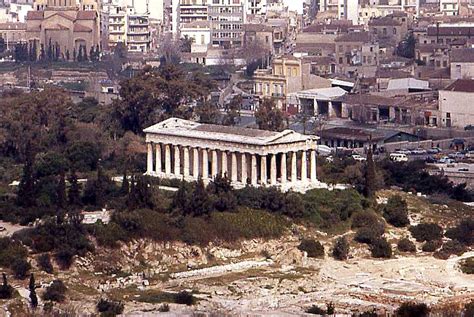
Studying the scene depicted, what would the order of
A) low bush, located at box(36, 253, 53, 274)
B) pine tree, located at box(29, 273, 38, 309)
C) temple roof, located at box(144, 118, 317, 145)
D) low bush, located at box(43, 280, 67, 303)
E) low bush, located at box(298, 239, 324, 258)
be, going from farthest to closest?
1. temple roof, located at box(144, 118, 317, 145)
2. low bush, located at box(298, 239, 324, 258)
3. low bush, located at box(36, 253, 53, 274)
4. low bush, located at box(43, 280, 67, 303)
5. pine tree, located at box(29, 273, 38, 309)

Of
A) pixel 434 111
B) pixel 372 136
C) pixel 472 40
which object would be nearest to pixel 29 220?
pixel 372 136

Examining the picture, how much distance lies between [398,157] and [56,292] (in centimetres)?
2007

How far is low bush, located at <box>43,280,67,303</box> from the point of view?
1455 inches

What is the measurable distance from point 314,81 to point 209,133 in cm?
2489

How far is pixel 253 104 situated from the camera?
69.8 m

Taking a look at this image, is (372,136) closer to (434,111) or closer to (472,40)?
(434,111)

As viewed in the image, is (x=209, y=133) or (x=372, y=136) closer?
(x=209, y=133)

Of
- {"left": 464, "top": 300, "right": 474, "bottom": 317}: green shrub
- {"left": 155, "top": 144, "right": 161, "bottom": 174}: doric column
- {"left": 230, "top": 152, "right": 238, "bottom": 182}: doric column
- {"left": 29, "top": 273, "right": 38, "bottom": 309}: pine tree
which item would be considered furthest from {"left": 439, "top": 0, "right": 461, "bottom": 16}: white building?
{"left": 29, "top": 273, "right": 38, "bottom": 309}: pine tree

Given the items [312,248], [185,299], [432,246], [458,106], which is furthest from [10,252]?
[458,106]

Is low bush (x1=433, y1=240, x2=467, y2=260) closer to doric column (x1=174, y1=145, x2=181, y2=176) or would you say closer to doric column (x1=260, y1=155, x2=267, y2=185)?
doric column (x1=260, y1=155, x2=267, y2=185)

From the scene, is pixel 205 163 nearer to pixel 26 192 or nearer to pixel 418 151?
pixel 26 192

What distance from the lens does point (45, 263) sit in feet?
128

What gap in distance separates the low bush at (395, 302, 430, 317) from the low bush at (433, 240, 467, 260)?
6.63 meters

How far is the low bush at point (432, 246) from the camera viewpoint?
42719 mm
